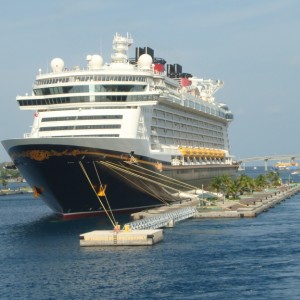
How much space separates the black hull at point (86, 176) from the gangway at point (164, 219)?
481 centimetres

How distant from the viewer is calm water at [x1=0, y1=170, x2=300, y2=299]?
44312 mm

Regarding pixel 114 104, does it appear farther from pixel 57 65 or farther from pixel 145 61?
pixel 145 61

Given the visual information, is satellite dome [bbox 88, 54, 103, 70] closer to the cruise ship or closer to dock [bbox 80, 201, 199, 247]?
the cruise ship

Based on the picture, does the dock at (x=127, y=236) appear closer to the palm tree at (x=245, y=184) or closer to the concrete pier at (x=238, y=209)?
the concrete pier at (x=238, y=209)

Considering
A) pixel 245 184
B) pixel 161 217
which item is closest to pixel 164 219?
Answer: pixel 161 217

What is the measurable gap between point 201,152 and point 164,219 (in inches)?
1496

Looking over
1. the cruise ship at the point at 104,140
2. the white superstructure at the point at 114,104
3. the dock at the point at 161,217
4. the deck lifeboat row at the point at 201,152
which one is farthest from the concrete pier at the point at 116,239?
the deck lifeboat row at the point at 201,152

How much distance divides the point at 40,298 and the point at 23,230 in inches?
1360

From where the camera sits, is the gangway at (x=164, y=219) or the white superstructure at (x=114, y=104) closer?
the gangway at (x=164, y=219)

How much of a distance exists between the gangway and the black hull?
189 inches

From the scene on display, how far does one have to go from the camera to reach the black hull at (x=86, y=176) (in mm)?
73312

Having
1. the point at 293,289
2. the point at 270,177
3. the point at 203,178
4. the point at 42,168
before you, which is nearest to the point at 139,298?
the point at 293,289

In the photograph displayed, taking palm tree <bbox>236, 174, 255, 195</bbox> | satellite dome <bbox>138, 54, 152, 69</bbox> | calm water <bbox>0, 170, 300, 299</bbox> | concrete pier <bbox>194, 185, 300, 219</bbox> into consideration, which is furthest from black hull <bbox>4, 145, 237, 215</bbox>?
palm tree <bbox>236, 174, 255, 195</bbox>

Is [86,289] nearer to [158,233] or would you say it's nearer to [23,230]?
[158,233]
